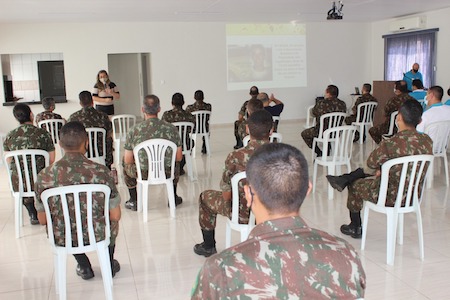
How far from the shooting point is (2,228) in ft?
14.7

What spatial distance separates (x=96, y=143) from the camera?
5.46m

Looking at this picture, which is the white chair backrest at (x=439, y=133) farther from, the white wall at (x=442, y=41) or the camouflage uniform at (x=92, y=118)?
the white wall at (x=442, y=41)

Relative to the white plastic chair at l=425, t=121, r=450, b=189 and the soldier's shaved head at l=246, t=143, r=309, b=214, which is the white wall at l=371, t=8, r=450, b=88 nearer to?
the white plastic chair at l=425, t=121, r=450, b=189

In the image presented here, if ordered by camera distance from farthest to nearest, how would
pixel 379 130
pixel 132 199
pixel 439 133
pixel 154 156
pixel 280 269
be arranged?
pixel 379 130 < pixel 439 133 < pixel 132 199 < pixel 154 156 < pixel 280 269

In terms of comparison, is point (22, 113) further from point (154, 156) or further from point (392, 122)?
point (392, 122)

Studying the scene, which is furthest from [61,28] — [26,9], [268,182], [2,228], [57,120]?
[268,182]

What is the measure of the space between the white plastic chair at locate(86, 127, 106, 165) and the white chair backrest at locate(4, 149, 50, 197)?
4.18 feet

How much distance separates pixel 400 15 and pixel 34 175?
9.54 m

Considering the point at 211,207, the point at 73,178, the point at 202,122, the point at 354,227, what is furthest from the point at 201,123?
the point at 73,178

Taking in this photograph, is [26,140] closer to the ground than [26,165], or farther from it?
farther from it

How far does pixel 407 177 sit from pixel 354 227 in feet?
2.72

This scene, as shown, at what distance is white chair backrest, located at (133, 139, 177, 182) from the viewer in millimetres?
4398

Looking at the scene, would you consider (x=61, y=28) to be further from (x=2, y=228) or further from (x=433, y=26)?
(x=433, y=26)

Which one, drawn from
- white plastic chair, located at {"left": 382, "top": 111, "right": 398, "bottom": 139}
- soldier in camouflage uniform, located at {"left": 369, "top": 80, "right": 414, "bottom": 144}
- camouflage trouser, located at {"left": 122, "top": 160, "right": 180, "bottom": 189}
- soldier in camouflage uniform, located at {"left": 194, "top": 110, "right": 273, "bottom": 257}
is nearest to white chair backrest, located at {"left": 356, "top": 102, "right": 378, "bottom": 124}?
soldier in camouflage uniform, located at {"left": 369, "top": 80, "right": 414, "bottom": 144}
